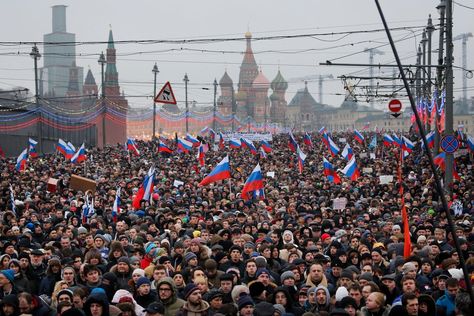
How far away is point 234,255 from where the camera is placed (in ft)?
39.5

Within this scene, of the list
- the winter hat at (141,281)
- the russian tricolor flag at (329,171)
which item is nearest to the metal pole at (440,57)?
the russian tricolor flag at (329,171)

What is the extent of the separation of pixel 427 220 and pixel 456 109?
565 ft

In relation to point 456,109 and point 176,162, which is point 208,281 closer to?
point 176,162

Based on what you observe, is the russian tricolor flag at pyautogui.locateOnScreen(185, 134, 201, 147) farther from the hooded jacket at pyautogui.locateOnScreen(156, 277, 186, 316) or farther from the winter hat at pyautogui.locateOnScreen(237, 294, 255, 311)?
the winter hat at pyautogui.locateOnScreen(237, 294, 255, 311)

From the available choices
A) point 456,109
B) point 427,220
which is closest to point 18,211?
point 427,220

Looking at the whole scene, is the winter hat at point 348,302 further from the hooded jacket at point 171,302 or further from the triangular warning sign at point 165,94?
the triangular warning sign at point 165,94

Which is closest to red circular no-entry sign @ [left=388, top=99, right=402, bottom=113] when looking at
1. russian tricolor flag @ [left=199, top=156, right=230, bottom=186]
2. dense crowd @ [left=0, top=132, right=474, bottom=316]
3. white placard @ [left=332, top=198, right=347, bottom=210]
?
dense crowd @ [left=0, top=132, right=474, bottom=316]

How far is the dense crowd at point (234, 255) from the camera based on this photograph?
9.04 metres

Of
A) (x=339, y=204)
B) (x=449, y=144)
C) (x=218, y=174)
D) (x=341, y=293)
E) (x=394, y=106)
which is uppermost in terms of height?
(x=394, y=106)

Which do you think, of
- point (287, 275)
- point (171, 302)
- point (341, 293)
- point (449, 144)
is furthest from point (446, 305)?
point (449, 144)

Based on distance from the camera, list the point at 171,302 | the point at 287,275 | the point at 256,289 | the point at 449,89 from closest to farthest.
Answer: the point at 171,302 < the point at 256,289 < the point at 287,275 < the point at 449,89

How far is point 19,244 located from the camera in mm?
13625

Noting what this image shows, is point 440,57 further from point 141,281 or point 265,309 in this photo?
point 265,309

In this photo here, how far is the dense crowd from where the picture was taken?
904 cm
